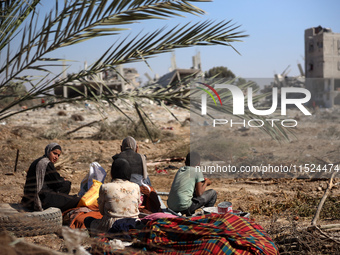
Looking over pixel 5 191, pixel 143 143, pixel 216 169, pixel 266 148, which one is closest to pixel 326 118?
pixel 266 148

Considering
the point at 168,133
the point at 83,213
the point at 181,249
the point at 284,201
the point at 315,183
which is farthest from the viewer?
the point at 168,133

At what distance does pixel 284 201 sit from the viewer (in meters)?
6.82

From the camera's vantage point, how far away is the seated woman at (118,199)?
436cm

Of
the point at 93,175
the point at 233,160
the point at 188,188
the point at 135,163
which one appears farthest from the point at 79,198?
the point at 233,160

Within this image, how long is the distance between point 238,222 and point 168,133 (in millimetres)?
10826

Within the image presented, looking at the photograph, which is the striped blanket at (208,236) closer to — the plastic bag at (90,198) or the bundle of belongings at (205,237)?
the bundle of belongings at (205,237)

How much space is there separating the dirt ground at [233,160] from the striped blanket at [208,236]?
0.58 metres

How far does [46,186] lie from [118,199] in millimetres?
1408

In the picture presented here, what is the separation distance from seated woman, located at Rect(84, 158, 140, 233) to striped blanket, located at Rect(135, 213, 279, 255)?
1.99 ft

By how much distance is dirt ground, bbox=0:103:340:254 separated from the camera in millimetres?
5934

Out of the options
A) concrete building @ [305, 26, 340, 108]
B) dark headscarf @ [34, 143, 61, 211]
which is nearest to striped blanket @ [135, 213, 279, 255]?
dark headscarf @ [34, 143, 61, 211]

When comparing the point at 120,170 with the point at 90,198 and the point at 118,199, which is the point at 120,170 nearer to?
the point at 118,199

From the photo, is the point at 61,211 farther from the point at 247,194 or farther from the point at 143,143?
the point at 143,143

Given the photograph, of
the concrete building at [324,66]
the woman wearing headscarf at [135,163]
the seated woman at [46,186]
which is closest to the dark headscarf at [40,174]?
the seated woman at [46,186]
